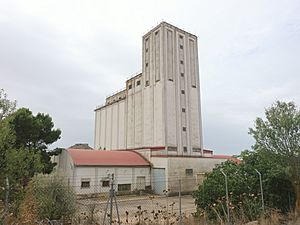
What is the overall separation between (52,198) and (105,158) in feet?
65.7

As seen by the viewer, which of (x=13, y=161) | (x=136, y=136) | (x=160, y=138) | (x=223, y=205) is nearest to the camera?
(x=13, y=161)

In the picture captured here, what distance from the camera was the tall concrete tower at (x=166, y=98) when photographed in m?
36.6

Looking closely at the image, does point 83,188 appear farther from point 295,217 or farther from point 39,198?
point 295,217

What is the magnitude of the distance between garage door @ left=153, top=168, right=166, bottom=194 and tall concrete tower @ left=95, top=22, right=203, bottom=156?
3.78 meters

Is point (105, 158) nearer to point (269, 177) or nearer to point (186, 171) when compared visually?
point (186, 171)

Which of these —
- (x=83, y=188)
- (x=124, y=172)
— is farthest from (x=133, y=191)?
(x=83, y=188)

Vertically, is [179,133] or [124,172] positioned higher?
[179,133]

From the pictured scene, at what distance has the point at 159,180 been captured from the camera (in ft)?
102

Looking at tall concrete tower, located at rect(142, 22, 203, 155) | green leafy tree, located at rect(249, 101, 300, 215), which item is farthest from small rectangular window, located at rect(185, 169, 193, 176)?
green leafy tree, located at rect(249, 101, 300, 215)

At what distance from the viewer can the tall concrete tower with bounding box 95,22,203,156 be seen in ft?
120

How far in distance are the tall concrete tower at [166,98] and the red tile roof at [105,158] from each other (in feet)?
10.3

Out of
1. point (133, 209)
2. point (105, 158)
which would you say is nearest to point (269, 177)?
point (133, 209)

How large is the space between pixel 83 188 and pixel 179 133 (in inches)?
607

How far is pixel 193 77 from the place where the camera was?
134 ft
